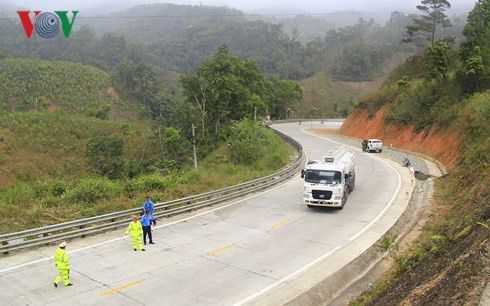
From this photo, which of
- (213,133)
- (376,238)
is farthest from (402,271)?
(213,133)

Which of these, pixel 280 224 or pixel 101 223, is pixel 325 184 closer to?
pixel 280 224

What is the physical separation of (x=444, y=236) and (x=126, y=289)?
10.0 m

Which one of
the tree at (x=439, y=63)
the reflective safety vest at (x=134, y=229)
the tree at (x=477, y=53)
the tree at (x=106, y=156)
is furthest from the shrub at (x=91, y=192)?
the tree at (x=439, y=63)

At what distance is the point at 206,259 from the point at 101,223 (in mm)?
5626

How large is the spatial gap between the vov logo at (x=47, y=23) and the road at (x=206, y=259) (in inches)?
328

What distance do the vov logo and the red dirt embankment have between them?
86.2ft

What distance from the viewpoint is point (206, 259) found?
48.7 feet

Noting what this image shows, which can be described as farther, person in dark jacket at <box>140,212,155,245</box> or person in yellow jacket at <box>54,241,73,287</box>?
person in dark jacket at <box>140,212,155,245</box>

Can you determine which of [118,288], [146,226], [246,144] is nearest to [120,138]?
[246,144]

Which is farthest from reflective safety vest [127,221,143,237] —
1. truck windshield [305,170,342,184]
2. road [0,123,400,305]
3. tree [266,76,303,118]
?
tree [266,76,303,118]

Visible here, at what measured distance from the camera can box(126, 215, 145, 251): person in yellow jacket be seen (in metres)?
15.4

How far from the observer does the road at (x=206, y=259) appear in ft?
39.9

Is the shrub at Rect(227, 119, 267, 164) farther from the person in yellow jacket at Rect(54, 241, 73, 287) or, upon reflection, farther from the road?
the person in yellow jacket at Rect(54, 241, 73, 287)

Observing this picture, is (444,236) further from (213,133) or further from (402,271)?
(213,133)
